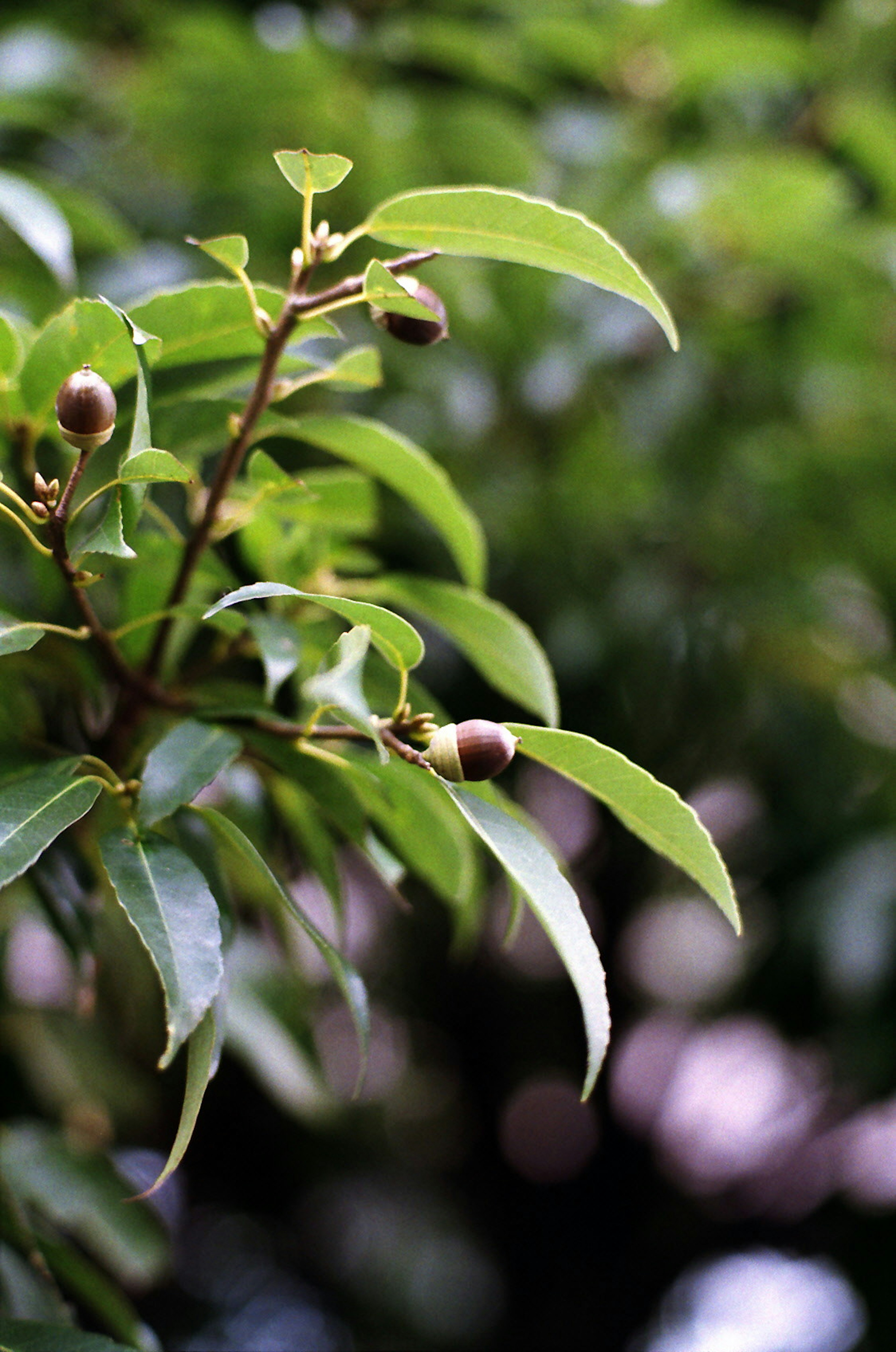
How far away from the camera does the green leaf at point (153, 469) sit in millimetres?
376

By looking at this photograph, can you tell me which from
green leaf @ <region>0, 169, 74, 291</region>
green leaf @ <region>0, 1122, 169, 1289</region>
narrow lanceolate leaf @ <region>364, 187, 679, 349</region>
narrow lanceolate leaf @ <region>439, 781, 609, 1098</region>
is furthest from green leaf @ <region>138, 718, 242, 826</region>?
green leaf @ <region>0, 1122, 169, 1289</region>

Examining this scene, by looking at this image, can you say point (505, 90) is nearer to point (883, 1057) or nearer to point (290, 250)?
point (290, 250)

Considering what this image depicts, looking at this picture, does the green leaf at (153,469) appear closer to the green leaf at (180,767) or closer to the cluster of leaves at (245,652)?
the cluster of leaves at (245,652)

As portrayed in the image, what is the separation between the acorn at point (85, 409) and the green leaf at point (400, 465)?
133 mm

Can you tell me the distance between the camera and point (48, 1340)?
0.42m

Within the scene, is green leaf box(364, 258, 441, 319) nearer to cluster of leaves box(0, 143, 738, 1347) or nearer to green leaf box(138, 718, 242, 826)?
cluster of leaves box(0, 143, 738, 1347)

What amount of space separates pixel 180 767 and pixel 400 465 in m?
0.21

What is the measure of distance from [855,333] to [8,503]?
95 centimetres

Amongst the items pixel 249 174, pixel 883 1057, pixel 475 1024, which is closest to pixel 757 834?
pixel 883 1057

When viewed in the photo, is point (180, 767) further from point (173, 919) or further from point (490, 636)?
point (490, 636)

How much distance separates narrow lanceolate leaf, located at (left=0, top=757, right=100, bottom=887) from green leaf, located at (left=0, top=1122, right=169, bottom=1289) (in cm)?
44

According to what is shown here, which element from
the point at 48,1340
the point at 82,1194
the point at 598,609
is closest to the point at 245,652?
the point at 48,1340

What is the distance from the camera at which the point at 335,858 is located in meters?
0.57

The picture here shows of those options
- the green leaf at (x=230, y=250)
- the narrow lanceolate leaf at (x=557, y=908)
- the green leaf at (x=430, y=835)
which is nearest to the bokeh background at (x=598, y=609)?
the green leaf at (x=230, y=250)
